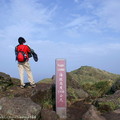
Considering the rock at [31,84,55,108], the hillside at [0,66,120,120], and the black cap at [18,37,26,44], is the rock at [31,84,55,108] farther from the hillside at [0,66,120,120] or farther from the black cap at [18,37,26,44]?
the black cap at [18,37,26,44]

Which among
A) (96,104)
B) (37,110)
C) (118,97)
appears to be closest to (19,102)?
(37,110)

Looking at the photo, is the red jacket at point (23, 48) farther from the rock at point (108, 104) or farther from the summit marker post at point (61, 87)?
the rock at point (108, 104)

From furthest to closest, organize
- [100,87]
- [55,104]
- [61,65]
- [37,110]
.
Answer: [100,87], [55,104], [61,65], [37,110]

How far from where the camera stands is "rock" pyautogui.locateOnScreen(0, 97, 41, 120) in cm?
932

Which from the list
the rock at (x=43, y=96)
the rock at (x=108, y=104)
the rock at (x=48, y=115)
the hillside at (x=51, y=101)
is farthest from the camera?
the rock at (x=43, y=96)

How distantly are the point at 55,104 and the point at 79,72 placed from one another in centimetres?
1756

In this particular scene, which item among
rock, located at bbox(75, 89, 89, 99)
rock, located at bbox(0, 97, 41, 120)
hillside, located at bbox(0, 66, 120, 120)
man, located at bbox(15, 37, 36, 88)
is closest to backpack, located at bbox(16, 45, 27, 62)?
man, located at bbox(15, 37, 36, 88)

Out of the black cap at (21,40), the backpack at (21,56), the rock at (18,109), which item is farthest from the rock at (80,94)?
the black cap at (21,40)

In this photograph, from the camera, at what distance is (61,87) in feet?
36.1

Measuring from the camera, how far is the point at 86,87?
706 inches

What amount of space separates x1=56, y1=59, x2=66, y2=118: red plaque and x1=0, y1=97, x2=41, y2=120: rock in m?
1.54

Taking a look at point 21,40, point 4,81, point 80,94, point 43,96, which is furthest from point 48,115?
point 4,81

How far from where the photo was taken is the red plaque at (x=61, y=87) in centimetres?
1094

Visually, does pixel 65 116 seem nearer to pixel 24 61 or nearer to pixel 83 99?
pixel 83 99
